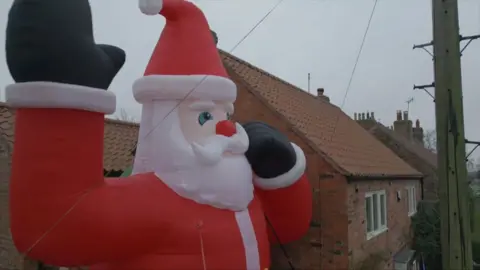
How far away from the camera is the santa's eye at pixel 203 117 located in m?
3.97

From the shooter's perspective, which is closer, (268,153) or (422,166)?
(268,153)

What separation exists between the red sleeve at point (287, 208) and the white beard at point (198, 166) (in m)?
0.59

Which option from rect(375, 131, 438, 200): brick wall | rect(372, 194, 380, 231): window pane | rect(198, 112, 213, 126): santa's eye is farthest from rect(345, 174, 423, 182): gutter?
rect(375, 131, 438, 200): brick wall

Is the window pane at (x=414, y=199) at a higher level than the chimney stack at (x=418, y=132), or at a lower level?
lower

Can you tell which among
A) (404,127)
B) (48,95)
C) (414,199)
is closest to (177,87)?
(48,95)

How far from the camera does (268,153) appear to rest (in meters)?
4.30

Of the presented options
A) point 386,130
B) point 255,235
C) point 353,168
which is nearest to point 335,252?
point 353,168

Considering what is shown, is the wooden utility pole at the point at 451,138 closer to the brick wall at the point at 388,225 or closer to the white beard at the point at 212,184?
the brick wall at the point at 388,225

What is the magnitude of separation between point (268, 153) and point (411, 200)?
8573mm

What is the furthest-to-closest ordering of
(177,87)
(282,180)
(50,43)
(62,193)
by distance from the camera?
(282,180)
(177,87)
(62,193)
(50,43)

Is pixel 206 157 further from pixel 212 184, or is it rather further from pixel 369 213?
pixel 369 213

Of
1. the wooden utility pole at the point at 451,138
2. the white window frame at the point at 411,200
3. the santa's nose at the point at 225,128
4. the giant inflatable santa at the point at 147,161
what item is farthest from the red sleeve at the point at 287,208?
the white window frame at the point at 411,200

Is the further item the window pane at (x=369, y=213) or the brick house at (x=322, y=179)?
the window pane at (x=369, y=213)

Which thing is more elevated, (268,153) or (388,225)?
(268,153)
